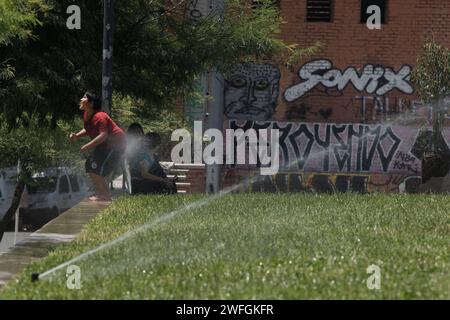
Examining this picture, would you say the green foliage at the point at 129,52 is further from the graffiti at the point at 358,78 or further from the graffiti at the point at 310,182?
the graffiti at the point at 310,182

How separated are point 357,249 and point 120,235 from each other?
8.37ft

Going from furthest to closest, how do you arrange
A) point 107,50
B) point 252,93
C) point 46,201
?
1. point 46,201
2. point 252,93
3. point 107,50

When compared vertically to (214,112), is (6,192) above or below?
below

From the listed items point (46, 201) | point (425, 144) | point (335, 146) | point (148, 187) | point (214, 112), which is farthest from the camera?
point (46, 201)

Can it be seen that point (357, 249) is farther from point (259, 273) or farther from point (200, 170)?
point (200, 170)

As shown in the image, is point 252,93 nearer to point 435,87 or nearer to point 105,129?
point 435,87

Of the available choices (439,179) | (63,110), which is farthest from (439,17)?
(63,110)

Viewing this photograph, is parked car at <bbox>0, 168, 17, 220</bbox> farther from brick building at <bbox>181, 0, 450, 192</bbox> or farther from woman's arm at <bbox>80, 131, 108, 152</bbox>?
woman's arm at <bbox>80, 131, 108, 152</bbox>

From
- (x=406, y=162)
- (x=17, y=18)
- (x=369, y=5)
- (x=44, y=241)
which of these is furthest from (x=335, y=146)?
(x=44, y=241)

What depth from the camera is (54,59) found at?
13719 millimetres

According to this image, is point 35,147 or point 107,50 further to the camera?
point 35,147

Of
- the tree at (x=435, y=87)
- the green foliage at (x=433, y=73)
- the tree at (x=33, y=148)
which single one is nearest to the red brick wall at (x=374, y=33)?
the tree at (x=435, y=87)

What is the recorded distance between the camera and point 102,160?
13.0 m

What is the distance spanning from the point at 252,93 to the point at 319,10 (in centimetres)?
236
